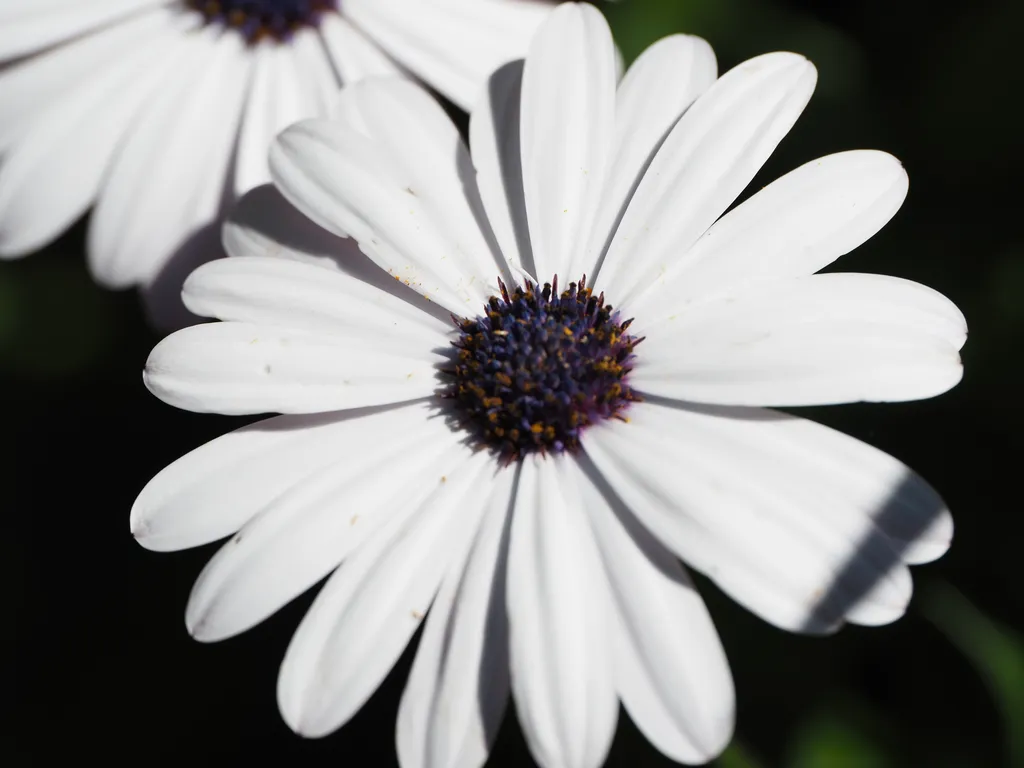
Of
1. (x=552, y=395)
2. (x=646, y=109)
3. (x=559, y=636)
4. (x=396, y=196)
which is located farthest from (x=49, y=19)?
(x=559, y=636)

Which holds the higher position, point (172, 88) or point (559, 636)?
point (172, 88)

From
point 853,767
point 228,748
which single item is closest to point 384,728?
point 228,748

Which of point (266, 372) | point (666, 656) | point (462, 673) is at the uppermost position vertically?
point (266, 372)

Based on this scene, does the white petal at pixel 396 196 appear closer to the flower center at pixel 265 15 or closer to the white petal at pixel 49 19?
the flower center at pixel 265 15

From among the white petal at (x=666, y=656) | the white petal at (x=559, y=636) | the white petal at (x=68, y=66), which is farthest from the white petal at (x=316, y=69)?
the white petal at (x=666, y=656)

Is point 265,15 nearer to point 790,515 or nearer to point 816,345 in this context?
point 816,345

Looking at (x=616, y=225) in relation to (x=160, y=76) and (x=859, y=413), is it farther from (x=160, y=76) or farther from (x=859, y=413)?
(x=160, y=76)

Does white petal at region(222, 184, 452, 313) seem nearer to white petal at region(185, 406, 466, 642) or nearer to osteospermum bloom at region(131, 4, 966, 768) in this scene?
osteospermum bloom at region(131, 4, 966, 768)

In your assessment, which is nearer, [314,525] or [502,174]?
[314,525]
